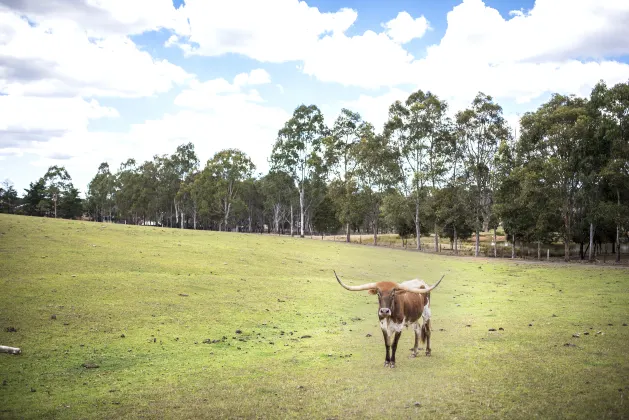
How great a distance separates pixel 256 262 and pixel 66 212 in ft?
379

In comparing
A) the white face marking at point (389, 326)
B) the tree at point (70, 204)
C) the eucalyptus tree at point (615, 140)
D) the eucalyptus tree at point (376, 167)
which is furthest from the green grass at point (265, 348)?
the tree at point (70, 204)

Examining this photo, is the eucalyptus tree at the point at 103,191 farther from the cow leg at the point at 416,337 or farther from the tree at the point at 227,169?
the cow leg at the point at 416,337

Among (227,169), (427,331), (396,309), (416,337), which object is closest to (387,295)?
(396,309)

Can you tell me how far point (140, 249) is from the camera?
31281 mm

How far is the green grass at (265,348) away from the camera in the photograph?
30.6 ft

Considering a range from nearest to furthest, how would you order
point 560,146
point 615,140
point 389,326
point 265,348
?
1. point 389,326
2. point 265,348
3. point 615,140
4. point 560,146

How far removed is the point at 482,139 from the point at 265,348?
62.6 m

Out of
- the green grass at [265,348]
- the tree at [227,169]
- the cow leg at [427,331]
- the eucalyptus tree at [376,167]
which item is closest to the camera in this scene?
the green grass at [265,348]

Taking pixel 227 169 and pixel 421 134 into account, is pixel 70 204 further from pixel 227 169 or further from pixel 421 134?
pixel 421 134

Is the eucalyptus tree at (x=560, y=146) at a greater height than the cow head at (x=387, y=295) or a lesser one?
greater

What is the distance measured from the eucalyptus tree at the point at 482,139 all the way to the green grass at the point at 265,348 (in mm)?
39889

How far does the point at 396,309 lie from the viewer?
12.1 m

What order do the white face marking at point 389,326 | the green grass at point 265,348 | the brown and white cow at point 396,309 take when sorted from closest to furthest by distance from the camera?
1. the green grass at point 265,348
2. the brown and white cow at point 396,309
3. the white face marking at point 389,326

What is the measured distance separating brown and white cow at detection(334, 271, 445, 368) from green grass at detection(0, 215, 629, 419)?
791 millimetres
